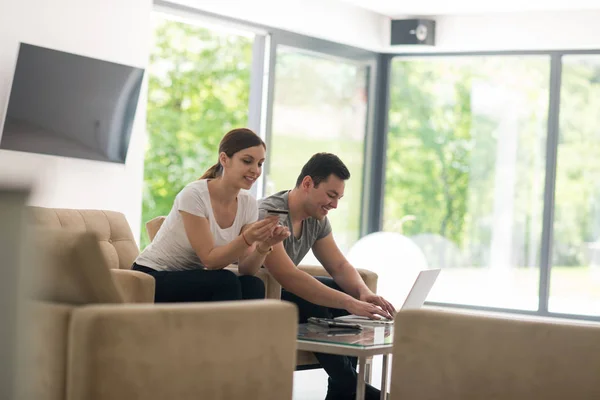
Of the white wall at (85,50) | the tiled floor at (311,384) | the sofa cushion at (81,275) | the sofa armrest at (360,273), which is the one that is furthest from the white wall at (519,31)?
the sofa cushion at (81,275)

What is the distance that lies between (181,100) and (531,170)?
7096 mm

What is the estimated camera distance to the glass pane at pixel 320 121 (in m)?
7.51

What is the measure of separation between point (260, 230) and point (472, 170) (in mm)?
5093

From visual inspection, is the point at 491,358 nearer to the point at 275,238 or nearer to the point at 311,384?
the point at 275,238

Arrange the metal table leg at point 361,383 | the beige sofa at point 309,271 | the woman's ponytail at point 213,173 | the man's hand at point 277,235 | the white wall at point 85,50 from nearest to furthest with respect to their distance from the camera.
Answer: the metal table leg at point 361,383 → the man's hand at point 277,235 → the beige sofa at point 309,271 → the woman's ponytail at point 213,173 → the white wall at point 85,50

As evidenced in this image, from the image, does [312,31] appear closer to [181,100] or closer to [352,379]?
[352,379]

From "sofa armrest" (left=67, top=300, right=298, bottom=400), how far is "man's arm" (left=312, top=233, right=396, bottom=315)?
1.55 meters

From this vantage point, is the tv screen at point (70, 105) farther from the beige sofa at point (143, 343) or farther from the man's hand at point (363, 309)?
the beige sofa at point (143, 343)

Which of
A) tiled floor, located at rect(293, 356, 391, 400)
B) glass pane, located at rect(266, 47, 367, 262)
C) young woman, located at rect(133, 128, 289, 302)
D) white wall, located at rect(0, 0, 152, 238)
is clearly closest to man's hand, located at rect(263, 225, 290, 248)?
young woman, located at rect(133, 128, 289, 302)

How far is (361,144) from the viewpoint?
8531 mm

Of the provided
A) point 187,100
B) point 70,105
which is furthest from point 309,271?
point 187,100

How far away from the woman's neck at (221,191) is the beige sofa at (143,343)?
140 cm

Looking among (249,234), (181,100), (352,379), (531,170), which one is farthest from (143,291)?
(181,100)

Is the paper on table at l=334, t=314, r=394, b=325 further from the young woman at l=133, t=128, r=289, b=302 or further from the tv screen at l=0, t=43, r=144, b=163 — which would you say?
the tv screen at l=0, t=43, r=144, b=163
